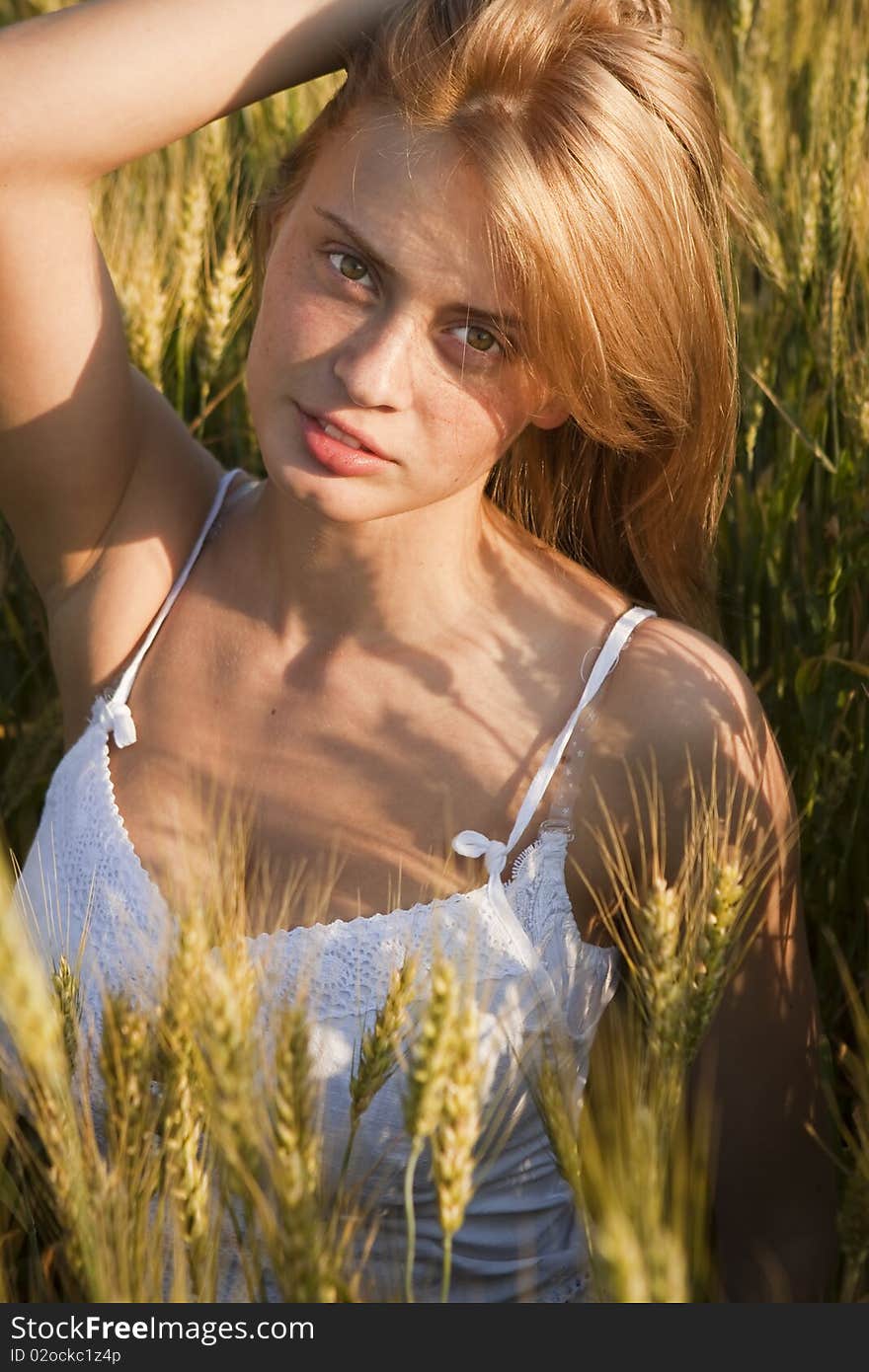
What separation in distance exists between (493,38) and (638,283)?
26 centimetres

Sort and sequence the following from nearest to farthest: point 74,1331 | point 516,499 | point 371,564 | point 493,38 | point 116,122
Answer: point 74,1331, point 493,38, point 116,122, point 371,564, point 516,499

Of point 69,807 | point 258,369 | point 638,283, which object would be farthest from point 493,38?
point 69,807

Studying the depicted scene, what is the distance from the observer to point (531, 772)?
60.2 inches

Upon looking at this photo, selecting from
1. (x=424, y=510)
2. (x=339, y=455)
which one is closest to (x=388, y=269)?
(x=339, y=455)

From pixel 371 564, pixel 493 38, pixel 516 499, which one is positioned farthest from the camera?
pixel 516 499

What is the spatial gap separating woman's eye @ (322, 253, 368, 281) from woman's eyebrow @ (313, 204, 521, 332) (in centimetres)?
2

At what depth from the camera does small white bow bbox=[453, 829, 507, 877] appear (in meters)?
1.47

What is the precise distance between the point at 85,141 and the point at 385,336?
41 centimetres

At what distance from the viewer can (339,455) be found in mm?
1349

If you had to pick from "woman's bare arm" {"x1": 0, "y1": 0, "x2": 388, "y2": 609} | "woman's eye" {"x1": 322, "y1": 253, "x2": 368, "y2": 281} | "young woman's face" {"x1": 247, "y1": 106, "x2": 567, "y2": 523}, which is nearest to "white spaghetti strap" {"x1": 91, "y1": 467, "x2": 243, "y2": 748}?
"woman's bare arm" {"x1": 0, "y1": 0, "x2": 388, "y2": 609}

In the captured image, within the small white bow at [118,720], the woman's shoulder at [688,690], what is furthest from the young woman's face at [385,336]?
the small white bow at [118,720]

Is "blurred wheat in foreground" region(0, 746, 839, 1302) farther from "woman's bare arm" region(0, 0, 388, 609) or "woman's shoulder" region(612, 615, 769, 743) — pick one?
"woman's bare arm" region(0, 0, 388, 609)

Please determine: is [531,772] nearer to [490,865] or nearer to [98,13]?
[490,865]

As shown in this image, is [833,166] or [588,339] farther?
[833,166]
